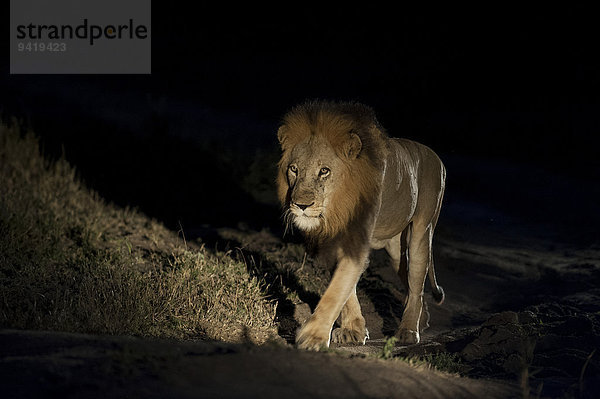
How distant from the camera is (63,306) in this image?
572cm

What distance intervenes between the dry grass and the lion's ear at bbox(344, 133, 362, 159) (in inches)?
58.0

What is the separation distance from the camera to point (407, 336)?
659 centimetres

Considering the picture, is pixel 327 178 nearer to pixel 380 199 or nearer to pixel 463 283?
pixel 380 199

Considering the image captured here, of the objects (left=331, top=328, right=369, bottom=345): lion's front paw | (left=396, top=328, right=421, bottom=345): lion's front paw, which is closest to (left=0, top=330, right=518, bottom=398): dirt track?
(left=331, top=328, right=369, bottom=345): lion's front paw

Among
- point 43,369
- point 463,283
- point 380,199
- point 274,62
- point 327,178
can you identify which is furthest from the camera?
point 274,62

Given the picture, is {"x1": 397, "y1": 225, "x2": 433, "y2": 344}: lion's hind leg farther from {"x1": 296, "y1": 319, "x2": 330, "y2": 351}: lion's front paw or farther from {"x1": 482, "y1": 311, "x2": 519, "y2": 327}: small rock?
{"x1": 296, "y1": 319, "x2": 330, "y2": 351}: lion's front paw

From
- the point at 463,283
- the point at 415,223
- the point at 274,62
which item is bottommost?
the point at 463,283

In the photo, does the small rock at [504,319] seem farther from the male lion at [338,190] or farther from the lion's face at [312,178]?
the lion's face at [312,178]

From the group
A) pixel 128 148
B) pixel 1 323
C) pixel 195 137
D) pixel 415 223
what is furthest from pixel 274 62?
pixel 1 323

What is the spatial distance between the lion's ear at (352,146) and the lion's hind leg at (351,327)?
1.11 meters

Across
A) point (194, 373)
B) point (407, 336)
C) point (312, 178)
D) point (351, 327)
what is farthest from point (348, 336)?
point (194, 373)

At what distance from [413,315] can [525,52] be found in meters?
19.7

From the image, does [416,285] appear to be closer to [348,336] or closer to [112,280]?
[348,336]

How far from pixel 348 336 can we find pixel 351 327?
0.07 metres
